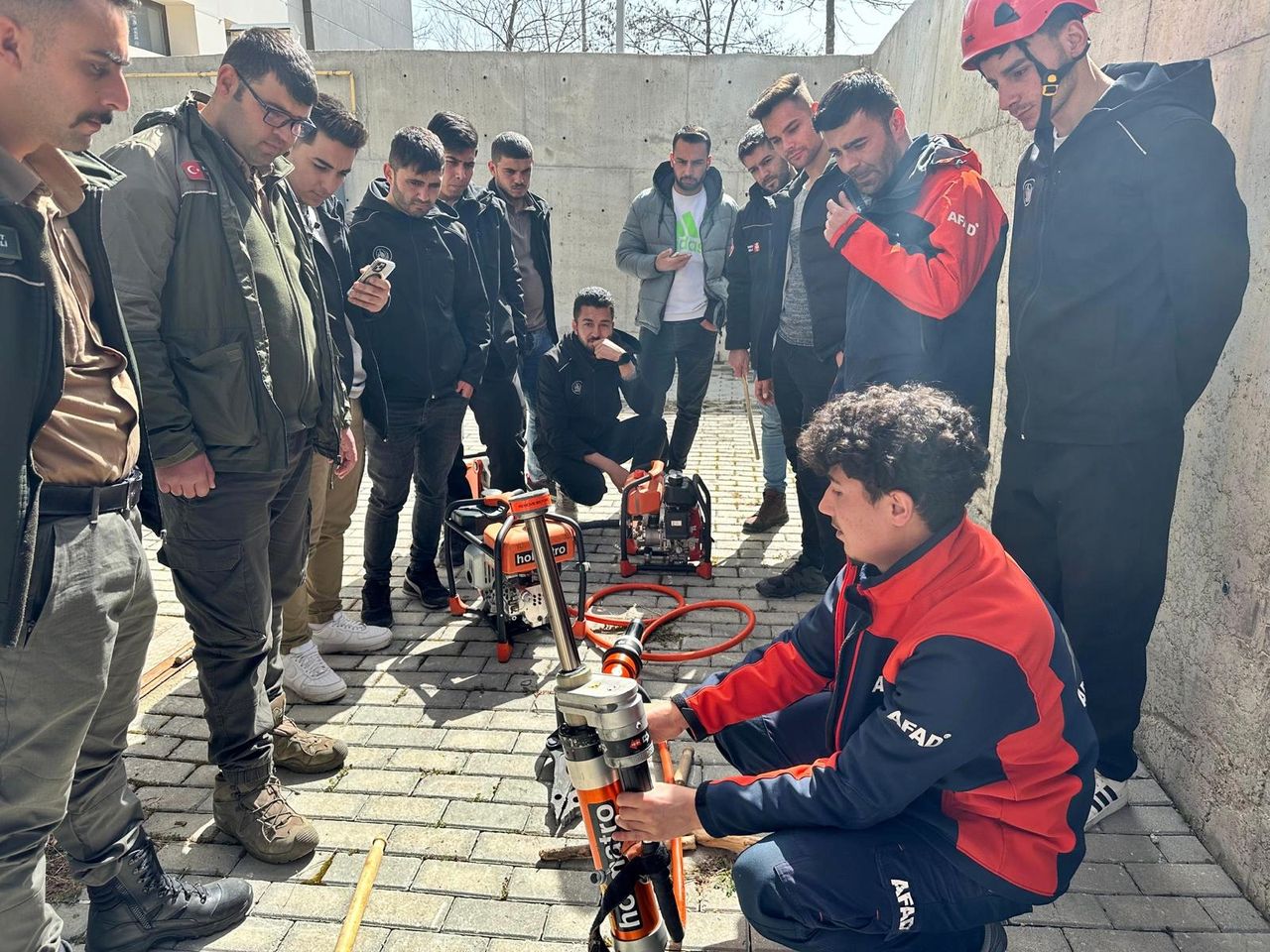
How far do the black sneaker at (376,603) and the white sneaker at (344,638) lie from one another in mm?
168

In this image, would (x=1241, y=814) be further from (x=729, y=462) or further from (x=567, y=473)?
(x=729, y=462)

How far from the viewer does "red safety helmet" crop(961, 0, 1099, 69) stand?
2732 millimetres

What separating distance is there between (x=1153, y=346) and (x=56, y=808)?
130 inches

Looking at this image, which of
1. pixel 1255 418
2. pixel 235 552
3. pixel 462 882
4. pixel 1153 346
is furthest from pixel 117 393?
pixel 1255 418

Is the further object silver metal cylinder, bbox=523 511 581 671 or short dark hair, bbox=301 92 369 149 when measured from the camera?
short dark hair, bbox=301 92 369 149

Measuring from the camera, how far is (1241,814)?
106 inches

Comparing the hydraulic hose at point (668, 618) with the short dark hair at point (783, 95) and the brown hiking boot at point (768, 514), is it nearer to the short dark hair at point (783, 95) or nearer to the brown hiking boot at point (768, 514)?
the brown hiking boot at point (768, 514)

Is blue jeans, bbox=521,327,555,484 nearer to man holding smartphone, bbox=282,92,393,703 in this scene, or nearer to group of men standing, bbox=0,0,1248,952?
group of men standing, bbox=0,0,1248,952

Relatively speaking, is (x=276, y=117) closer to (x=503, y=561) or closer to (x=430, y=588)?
(x=503, y=561)

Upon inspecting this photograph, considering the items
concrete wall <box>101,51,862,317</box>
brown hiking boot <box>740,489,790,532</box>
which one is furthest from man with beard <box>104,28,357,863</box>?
concrete wall <box>101,51,862,317</box>

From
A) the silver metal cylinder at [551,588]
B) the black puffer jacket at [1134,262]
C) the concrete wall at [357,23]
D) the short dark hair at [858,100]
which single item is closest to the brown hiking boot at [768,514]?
the short dark hair at [858,100]

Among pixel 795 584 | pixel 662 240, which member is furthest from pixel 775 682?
pixel 662 240

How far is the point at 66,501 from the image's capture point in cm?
196

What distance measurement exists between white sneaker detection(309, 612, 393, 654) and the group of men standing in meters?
0.01
